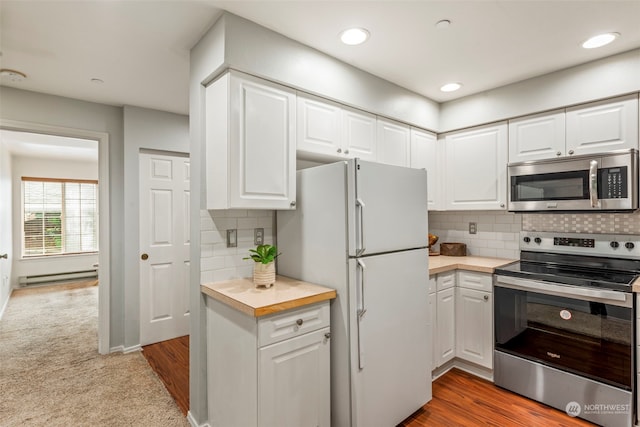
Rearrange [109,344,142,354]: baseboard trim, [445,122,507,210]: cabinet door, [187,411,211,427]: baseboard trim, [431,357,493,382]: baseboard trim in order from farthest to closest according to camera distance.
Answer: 1. [109,344,142,354]: baseboard trim
2. [445,122,507,210]: cabinet door
3. [431,357,493,382]: baseboard trim
4. [187,411,211,427]: baseboard trim

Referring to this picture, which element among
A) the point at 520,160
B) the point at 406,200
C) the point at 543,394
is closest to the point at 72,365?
the point at 406,200

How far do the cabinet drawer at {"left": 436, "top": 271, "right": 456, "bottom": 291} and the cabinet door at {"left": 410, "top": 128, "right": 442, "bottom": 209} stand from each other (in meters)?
0.77

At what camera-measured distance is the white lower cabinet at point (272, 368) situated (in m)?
1.56

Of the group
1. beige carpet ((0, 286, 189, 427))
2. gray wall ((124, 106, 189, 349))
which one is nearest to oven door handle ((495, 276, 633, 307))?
beige carpet ((0, 286, 189, 427))

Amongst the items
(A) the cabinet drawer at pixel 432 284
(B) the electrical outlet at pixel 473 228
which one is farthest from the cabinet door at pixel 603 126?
(A) the cabinet drawer at pixel 432 284

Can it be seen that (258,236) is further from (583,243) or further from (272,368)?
(583,243)

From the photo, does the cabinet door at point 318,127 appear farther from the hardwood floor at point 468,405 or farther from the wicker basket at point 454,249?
the hardwood floor at point 468,405

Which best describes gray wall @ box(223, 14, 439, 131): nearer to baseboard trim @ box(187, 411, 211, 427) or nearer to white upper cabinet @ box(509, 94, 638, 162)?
white upper cabinet @ box(509, 94, 638, 162)

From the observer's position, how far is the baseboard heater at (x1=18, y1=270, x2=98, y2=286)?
593 centimetres

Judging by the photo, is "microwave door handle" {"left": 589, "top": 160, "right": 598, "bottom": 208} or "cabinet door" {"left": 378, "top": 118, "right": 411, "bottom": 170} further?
"cabinet door" {"left": 378, "top": 118, "right": 411, "bottom": 170}

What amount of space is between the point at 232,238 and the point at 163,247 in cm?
174

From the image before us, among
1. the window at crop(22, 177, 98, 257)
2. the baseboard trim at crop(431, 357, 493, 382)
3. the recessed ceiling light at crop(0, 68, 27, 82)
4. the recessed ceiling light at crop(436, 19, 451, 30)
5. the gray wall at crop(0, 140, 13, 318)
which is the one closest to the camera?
the recessed ceiling light at crop(436, 19, 451, 30)

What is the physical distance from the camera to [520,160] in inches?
110

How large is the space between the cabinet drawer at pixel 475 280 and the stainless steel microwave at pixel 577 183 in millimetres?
654
